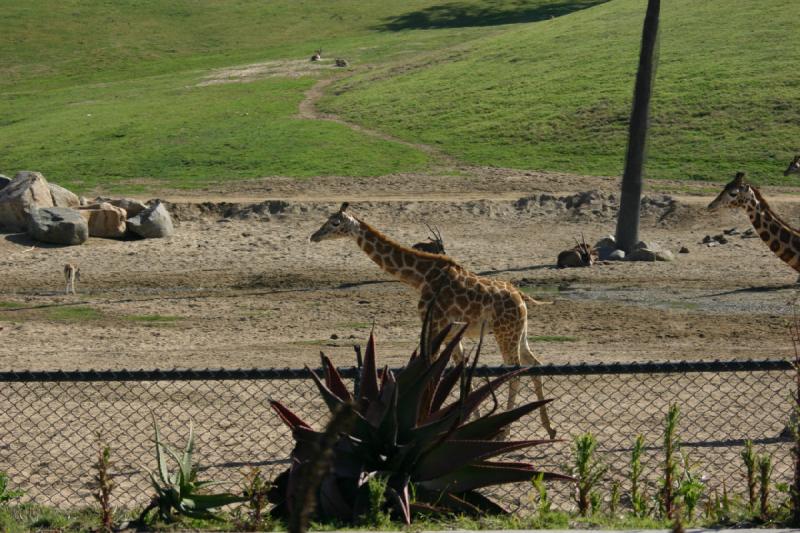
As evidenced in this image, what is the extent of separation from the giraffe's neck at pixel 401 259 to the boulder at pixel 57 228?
37.3 feet

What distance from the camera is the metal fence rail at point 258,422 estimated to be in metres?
9.30

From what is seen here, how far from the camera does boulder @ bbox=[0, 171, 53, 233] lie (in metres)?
24.3

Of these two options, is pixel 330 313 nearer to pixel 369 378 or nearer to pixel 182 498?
pixel 369 378

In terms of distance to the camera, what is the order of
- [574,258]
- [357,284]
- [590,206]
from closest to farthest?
[357,284] < [574,258] < [590,206]

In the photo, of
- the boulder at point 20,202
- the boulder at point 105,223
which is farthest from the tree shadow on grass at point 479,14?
the boulder at point 105,223

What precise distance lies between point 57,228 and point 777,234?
523 inches

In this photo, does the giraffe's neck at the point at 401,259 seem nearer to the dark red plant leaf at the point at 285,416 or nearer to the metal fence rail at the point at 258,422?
the metal fence rail at the point at 258,422

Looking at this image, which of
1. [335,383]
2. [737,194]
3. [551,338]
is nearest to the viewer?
[335,383]

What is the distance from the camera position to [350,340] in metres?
16.0

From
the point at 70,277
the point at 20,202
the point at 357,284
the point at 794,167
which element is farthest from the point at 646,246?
the point at 20,202

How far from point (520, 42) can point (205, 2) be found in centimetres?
3075

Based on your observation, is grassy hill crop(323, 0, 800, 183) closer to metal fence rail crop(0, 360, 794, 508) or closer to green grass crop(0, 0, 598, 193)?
green grass crop(0, 0, 598, 193)

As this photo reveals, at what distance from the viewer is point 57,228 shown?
2355 cm

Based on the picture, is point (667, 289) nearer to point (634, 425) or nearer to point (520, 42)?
point (634, 425)
